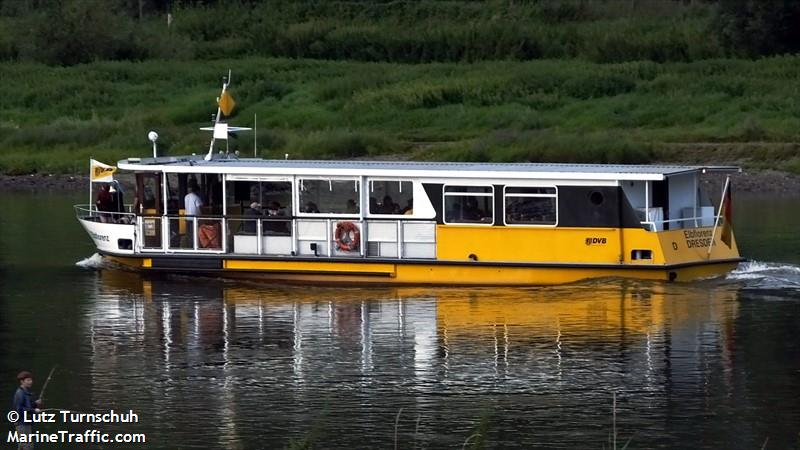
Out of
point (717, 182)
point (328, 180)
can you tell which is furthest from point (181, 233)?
point (717, 182)

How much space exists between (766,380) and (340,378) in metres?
6.13

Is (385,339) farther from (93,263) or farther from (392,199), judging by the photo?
(93,263)

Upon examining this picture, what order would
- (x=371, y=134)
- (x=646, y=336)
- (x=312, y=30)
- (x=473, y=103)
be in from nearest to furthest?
1. (x=646, y=336)
2. (x=371, y=134)
3. (x=473, y=103)
4. (x=312, y=30)

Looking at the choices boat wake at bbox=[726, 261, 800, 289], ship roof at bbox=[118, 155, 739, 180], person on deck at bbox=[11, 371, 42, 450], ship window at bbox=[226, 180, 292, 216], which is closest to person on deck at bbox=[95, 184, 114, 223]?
ship roof at bbox=[118, 155, 739, 180]

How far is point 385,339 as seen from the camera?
2700 cm

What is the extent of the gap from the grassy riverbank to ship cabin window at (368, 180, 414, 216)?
59.2 ft

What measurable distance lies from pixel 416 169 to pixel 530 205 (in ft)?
7.70

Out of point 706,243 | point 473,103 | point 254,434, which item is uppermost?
point 473,103

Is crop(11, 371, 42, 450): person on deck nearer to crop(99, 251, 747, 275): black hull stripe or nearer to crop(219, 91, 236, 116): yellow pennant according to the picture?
crop(99, 251, 747, 275): black hull stripe

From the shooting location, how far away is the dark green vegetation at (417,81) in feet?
171

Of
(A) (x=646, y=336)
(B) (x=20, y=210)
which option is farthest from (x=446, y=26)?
(A) (x=646, y=336)

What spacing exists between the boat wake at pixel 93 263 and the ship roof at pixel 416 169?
9.15ft

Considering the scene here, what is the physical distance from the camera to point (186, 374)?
24594 millimetres

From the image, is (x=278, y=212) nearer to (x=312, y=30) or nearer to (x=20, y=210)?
(x=20, y=210)
